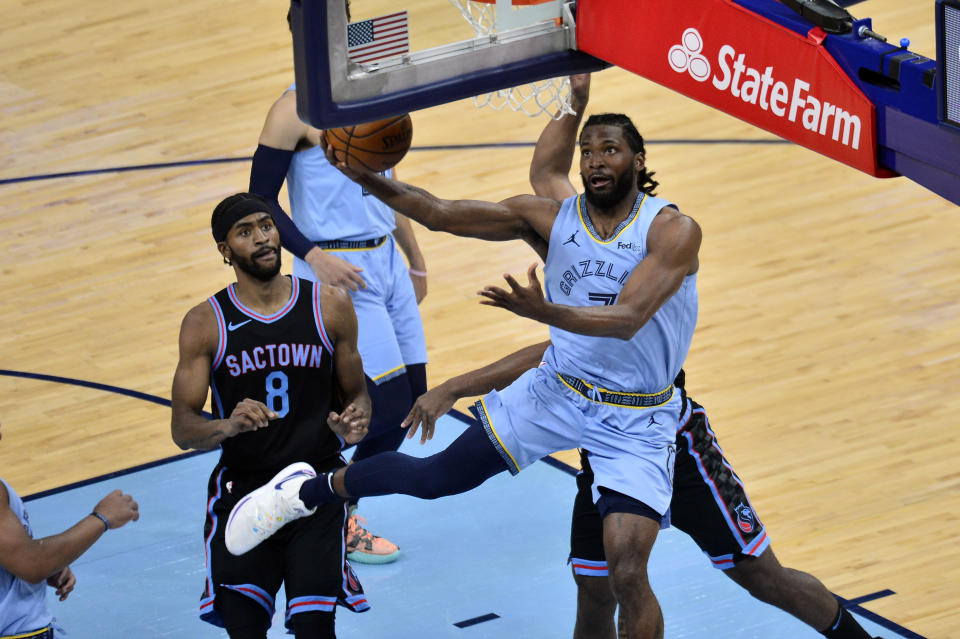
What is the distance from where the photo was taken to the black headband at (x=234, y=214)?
5262 millimetres

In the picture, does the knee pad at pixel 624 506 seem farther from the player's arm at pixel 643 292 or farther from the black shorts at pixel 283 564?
the black shorts at pixel 283 564

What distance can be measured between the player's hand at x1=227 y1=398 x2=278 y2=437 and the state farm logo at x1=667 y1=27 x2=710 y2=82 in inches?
67.4

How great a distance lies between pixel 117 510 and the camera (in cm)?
505

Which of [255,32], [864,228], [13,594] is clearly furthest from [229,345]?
[255,32]

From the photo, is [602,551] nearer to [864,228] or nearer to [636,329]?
[636,329]

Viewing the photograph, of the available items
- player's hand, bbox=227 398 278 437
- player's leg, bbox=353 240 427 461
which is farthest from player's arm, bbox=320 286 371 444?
player's leg, bbox=353 240 427 461

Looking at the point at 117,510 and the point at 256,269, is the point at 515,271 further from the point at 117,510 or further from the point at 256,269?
the point at 117,510

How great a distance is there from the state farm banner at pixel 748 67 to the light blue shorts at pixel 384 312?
2.22 meters

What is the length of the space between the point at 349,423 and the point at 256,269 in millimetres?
611

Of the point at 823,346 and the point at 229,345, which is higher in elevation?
the point at 229,345

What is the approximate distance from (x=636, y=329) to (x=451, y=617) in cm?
179

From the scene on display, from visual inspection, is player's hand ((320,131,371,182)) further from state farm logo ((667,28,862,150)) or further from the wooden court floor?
state farm logo ((667,28,862,150))

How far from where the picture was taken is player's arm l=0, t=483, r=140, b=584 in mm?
4688

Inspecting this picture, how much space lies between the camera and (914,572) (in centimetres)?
628
